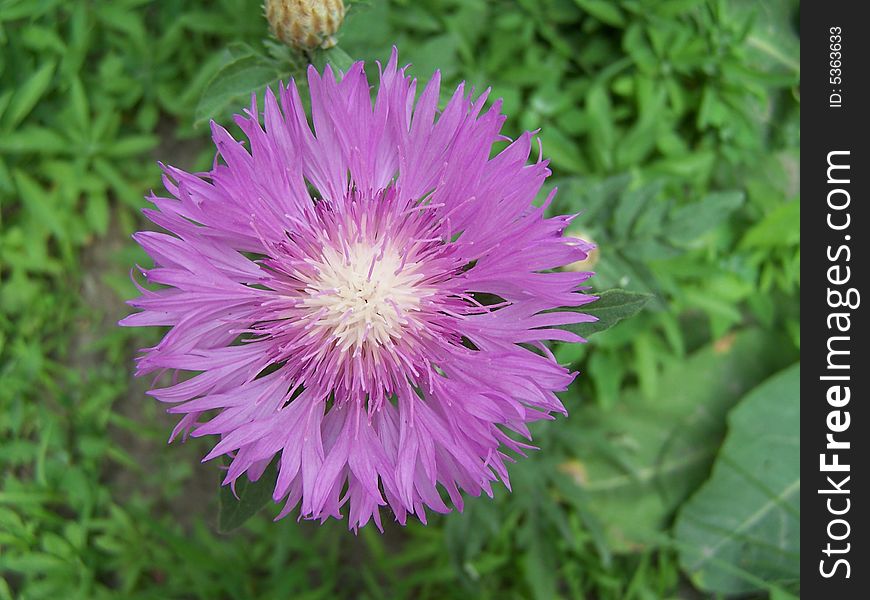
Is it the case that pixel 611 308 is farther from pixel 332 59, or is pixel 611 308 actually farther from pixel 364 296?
pixel 332 59

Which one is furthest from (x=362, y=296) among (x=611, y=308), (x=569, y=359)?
(x=569, y=359)

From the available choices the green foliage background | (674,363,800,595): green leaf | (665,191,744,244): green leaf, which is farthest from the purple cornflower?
(674,363,800,595): green leaf

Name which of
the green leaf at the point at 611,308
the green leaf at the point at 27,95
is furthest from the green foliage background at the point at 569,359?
the green leaf at the point at 611,308

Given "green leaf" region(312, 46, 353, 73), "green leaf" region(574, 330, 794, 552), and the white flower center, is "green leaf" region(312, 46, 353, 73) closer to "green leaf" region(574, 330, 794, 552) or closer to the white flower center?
the white flower center

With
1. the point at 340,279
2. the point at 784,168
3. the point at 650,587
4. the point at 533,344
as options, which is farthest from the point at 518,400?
the point at 784,168

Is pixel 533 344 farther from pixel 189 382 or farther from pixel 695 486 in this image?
pixel 695 486
